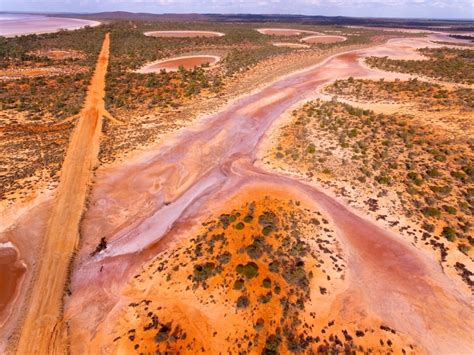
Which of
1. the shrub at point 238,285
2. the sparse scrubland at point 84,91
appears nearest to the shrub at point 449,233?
the shrub at point 238,285

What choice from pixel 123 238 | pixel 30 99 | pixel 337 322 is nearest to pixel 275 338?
pixel 337 322

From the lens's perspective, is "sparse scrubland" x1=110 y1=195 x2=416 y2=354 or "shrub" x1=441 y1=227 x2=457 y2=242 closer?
"sparse scrubland" x1=110 y1=195 x2=416 y2=354

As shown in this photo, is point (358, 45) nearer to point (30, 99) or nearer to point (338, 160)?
point (338, 160)

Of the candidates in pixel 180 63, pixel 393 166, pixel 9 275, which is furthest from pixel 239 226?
pixel 180 63

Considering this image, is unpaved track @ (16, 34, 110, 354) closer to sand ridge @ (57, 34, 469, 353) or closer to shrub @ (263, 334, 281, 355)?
sand ridge @ (57, 34, 469, 353)

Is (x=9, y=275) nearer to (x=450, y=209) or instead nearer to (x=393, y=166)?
(x=450, y=209)

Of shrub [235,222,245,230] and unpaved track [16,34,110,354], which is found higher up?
shrub [235,222,245,230]

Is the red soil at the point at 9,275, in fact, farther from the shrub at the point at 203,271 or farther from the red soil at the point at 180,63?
the red soil at the point at 180,63

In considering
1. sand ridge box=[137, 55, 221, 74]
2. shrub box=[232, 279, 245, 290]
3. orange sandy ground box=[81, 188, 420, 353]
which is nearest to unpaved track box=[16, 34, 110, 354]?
orange sandy ground box=[81, 188, 420, 353]
